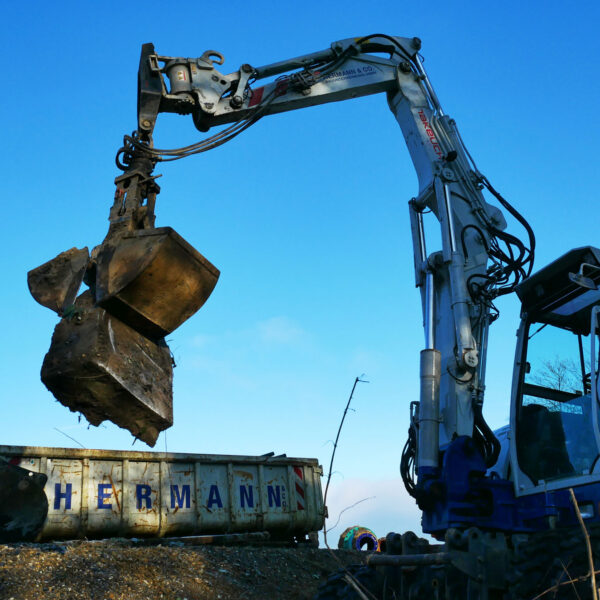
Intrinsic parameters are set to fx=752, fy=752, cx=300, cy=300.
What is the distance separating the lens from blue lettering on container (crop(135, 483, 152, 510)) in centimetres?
1061

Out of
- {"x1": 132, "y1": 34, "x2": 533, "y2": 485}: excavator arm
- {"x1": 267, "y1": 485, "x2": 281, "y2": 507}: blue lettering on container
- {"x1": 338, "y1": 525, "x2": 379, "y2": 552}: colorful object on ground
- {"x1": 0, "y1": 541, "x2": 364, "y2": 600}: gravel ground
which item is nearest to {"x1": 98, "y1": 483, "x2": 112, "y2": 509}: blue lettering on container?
{"x1": 0, "y1": 541, "x2": 364, "y2": 600}: gravel ground

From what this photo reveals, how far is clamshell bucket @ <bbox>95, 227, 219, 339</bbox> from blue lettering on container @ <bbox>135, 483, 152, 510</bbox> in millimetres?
5877

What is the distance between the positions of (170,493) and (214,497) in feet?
2.45

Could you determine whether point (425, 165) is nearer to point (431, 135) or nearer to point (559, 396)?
point (431, 135)

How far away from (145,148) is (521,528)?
13.3ft

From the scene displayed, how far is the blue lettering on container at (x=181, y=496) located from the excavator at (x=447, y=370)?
5.89 meters

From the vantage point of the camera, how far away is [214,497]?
37.3ft

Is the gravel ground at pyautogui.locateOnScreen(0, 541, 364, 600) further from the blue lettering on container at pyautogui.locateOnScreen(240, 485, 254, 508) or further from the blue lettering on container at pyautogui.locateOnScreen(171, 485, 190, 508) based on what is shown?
the blue lettering on container at pyautogui.locateOnScreen(240, 485, 254, 508)

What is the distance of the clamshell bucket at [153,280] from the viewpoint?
5.16 metres

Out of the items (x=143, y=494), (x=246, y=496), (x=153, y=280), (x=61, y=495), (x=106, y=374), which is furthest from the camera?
(x=246, y=496)

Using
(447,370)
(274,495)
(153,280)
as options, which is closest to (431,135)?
(447,370)

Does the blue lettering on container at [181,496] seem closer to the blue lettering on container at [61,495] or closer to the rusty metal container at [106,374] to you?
the blue lettering on container at [61,495]

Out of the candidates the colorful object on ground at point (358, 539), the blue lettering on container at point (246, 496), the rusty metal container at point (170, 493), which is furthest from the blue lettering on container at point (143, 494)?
the colorful object on ground at point (358, 539)

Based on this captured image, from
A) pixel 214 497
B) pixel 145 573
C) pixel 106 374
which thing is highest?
pixel 106 374
